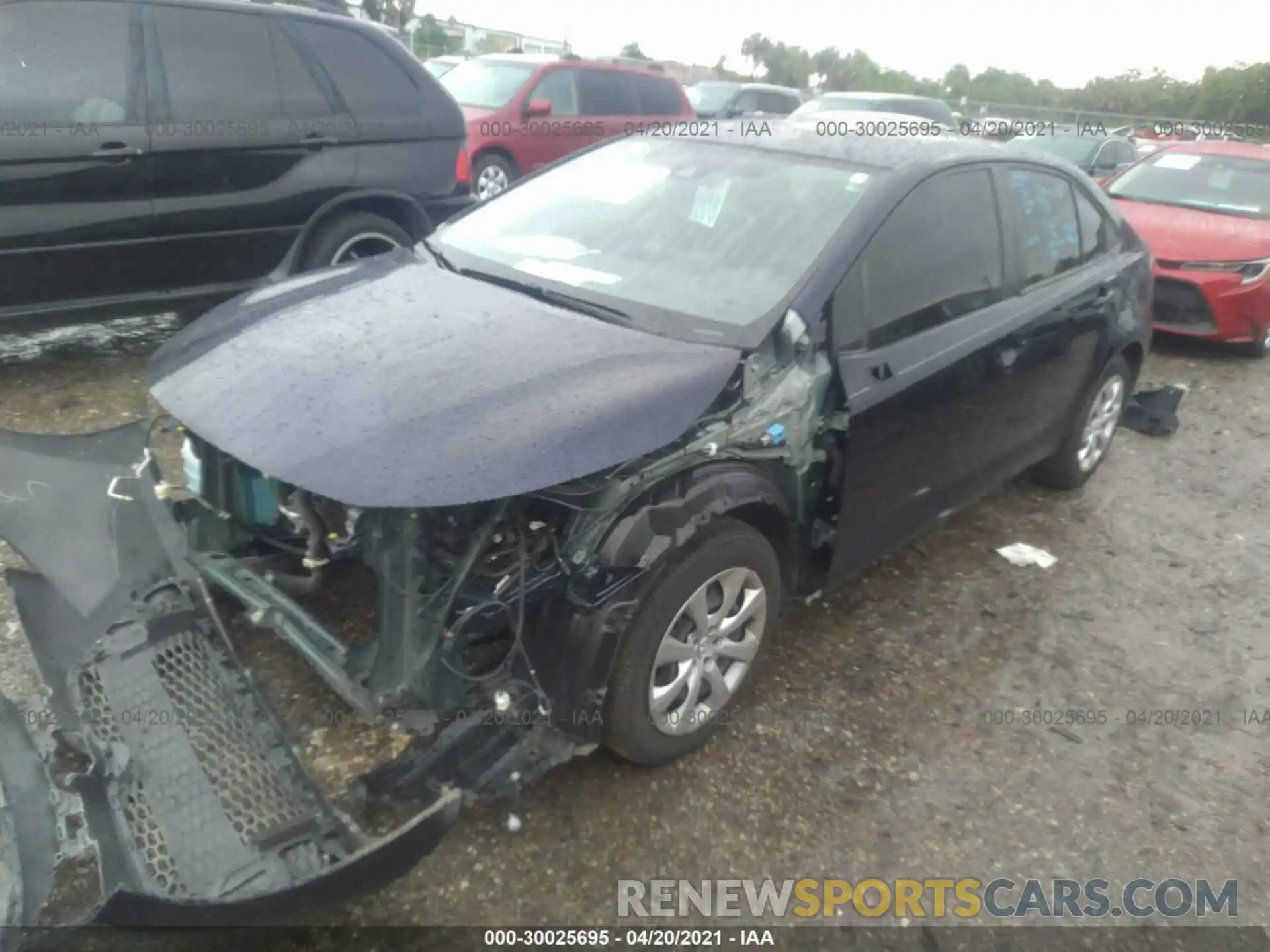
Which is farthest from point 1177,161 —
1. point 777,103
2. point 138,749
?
point 138,749

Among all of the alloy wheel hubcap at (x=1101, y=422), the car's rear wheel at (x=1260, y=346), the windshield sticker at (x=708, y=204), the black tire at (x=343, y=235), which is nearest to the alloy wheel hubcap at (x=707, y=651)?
the windshield sticker at (x=708, y=204)

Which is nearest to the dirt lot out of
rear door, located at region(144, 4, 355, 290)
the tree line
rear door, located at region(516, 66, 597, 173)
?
rear door, located at region(144, 4, 355, 290)

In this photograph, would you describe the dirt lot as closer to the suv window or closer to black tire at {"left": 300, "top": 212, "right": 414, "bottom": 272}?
black tire at {"left": 300, "top": 212, "right": 414, "bottom": 272}

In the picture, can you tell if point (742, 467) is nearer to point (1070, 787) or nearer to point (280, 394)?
point (280, 394)

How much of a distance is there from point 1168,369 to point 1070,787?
5.20 m

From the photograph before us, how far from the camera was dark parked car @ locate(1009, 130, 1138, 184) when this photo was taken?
1176 centimetres

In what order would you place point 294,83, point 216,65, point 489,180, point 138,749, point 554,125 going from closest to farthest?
point 138,749
point 216,65
point 294,83
point 489,180
point 554,125

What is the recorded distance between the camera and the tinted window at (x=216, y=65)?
477 centimetres

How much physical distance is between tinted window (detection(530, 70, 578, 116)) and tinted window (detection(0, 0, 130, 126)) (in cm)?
616

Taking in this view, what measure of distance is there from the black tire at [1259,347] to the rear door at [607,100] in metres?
6.61

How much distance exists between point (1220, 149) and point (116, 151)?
28.7ft

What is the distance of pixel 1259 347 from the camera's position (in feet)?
23.7

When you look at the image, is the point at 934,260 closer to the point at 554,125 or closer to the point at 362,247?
the point at 362,247

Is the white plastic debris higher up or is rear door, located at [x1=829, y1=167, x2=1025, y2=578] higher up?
rear door, located at [x1=829, y1=167, x2=1025, y2=578]
